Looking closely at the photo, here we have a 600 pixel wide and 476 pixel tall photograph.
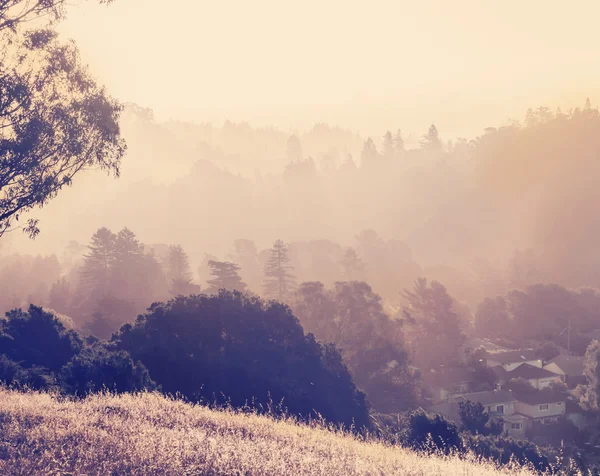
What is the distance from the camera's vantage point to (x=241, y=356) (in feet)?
80.4

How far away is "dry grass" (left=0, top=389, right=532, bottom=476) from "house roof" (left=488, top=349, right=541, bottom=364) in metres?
41.6

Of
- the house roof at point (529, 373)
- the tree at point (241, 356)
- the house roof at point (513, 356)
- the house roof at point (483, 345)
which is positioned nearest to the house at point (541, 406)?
the house roof at point (529, 373)

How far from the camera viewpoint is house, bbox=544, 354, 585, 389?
44.4 meters

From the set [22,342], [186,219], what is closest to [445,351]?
[22,342]

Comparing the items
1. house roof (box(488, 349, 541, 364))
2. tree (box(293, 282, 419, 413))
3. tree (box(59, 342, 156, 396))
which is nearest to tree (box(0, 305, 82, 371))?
tree (box(59, 342, 156, 396))

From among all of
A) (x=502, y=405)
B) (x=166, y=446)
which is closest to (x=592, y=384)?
(x=502, y=405)

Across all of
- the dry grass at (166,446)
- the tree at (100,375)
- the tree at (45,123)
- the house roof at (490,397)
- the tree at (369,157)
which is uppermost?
the tree at (369,157)

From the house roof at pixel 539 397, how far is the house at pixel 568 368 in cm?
484

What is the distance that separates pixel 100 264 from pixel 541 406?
4821 centimetres

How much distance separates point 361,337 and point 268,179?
118285 mm

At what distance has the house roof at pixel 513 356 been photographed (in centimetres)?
4728

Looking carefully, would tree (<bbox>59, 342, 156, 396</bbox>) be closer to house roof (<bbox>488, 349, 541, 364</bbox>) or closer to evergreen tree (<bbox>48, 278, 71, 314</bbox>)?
house roof (<bbox>488, 349, 541, 364</bbox>)

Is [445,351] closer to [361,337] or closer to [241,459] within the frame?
[361,337]

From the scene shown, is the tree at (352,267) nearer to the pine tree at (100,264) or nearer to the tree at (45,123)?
the pine tree at (100,264)
